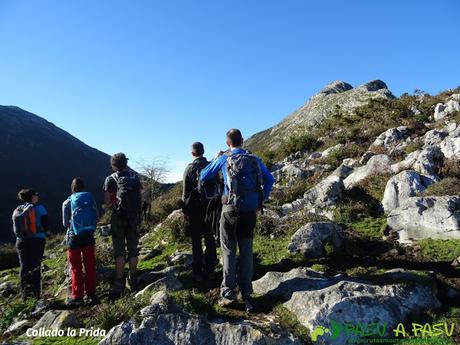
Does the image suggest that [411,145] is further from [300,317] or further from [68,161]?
[68,161]

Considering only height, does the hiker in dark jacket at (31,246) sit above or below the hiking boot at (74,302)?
above

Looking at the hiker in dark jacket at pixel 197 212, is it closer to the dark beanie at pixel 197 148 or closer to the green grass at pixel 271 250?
the dark beanie at pixel 197 148

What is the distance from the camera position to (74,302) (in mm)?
6473

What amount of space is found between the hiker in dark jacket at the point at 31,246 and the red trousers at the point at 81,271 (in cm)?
89

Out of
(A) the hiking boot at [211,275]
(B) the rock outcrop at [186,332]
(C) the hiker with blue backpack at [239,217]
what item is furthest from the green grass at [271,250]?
(B) the rock outcrop at [186,332]

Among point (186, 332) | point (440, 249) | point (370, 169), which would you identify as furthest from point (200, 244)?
point (370, 169)

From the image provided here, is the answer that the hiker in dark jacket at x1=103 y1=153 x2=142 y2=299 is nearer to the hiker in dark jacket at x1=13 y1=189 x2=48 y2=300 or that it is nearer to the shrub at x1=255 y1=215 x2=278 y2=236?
the hiker in dark jacket at x1=13 y1=189 x2=48 y2=300

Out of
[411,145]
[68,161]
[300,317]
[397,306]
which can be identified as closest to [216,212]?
[300,317]

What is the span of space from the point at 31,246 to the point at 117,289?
A: 2002 millimetres

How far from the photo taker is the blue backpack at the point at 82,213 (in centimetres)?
679

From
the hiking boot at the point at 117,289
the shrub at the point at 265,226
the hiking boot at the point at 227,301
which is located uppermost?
the shrub at the point at 265,226

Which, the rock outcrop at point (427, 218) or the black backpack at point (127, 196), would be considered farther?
the rock outcrop at point (427, 218)

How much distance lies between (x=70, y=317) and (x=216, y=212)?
8.79 feet

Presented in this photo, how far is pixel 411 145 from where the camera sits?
487 inches
